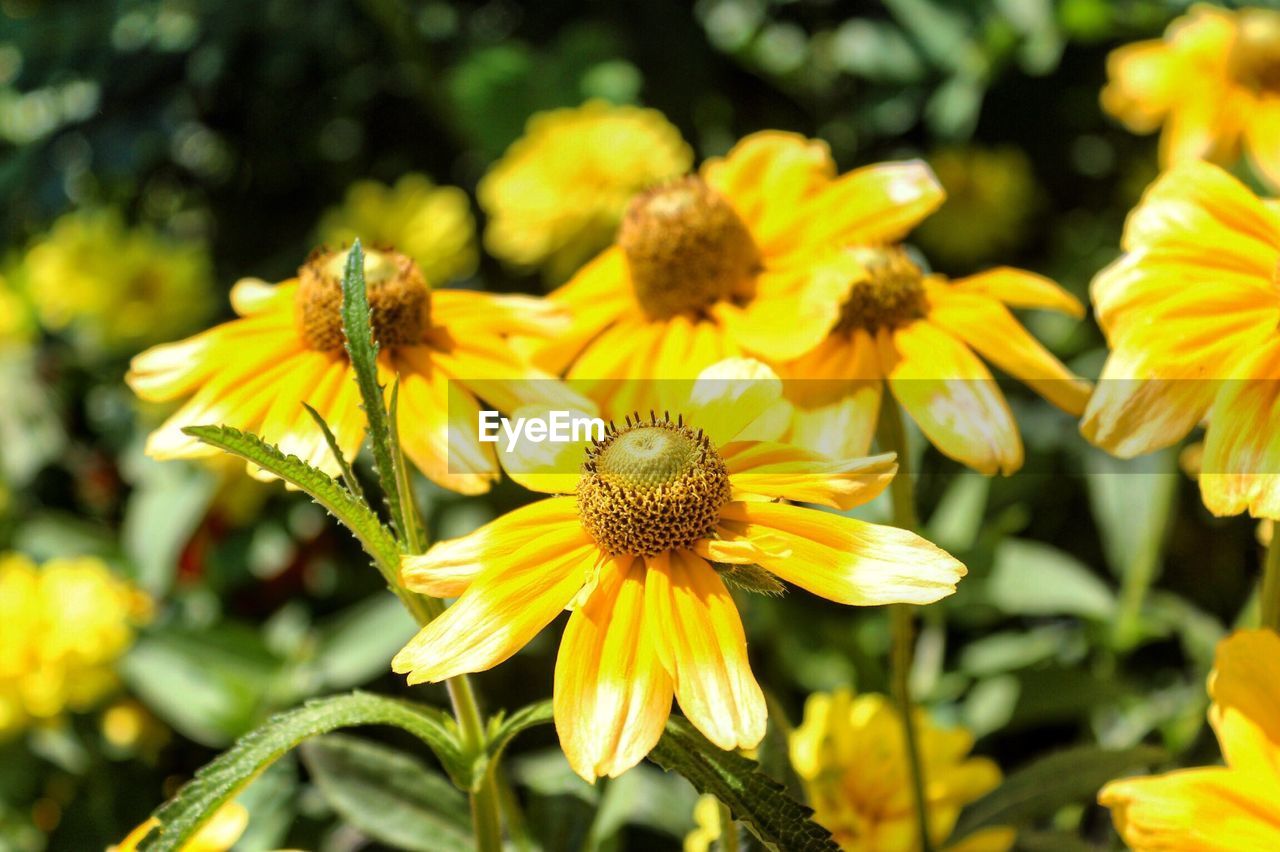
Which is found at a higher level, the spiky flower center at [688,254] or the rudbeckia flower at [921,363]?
the spiky flower center at [688,254]

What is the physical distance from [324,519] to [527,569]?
3.22ft

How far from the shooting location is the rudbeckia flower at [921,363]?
765mm

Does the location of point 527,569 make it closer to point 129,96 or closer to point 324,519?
point 324,519

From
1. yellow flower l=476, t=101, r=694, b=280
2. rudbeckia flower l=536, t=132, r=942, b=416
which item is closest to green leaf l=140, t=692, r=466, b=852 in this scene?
rudbeckia flower l=536, t=132, r=942, b=416

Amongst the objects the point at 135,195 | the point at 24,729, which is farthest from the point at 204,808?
the point at 135,195

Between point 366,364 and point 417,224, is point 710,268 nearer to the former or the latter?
point 366,364

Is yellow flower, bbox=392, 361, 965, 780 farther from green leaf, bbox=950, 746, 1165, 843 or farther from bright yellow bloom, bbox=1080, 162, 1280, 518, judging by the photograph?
green leaf, bbox=950, 746, 1165, 843

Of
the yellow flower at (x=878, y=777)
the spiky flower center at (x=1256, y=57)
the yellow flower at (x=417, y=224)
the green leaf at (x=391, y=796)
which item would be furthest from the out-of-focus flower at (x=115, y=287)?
the spiky flower center at (x=1256, y=57)

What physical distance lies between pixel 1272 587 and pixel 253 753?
0.58 m

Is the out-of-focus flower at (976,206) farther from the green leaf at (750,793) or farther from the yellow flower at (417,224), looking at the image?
the green leaf at (750,793)

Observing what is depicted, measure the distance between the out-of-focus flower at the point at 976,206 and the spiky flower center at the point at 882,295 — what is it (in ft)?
4.16

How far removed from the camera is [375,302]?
0.80 metres

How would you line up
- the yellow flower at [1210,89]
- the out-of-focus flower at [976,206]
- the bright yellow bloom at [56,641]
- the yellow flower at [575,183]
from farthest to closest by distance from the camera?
the out-of-focus flower at [976,206], the yellow flower at [575,183], the yellow flower at [1210,89], the bright yellow bloom at [56,641]

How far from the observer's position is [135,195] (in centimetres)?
215
